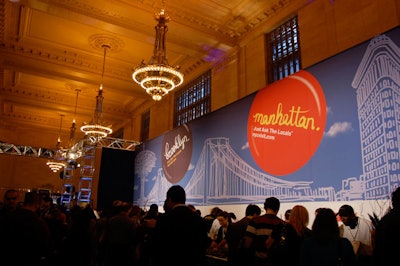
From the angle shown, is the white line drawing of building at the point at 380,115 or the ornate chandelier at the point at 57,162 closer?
the white line drawing of building at the point at 380,115

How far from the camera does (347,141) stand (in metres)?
5.12

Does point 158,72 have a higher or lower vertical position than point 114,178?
higher

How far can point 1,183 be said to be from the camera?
20266 mm

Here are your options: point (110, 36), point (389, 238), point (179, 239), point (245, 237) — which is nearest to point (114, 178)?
point (110, 36)

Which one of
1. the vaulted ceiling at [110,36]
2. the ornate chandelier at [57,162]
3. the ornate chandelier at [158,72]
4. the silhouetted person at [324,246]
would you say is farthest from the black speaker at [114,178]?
the silhouetted person at [324,246]

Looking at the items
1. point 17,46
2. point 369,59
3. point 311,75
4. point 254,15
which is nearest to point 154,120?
point 17,46

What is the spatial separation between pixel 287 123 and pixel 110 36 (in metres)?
7.00

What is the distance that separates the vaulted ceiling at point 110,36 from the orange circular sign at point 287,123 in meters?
3.01

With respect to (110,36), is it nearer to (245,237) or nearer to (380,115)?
(380,115)

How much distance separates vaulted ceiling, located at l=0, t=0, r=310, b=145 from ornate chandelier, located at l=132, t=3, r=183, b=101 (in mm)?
2037

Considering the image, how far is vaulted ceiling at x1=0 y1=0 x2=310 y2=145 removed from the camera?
29.6 ft

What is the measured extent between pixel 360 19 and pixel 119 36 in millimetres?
7130

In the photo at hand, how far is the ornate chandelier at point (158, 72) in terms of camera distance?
23.3 feet

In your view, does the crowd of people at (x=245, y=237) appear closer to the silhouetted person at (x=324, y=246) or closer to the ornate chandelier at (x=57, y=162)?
the silhouetted person at (x=324, y=246)
